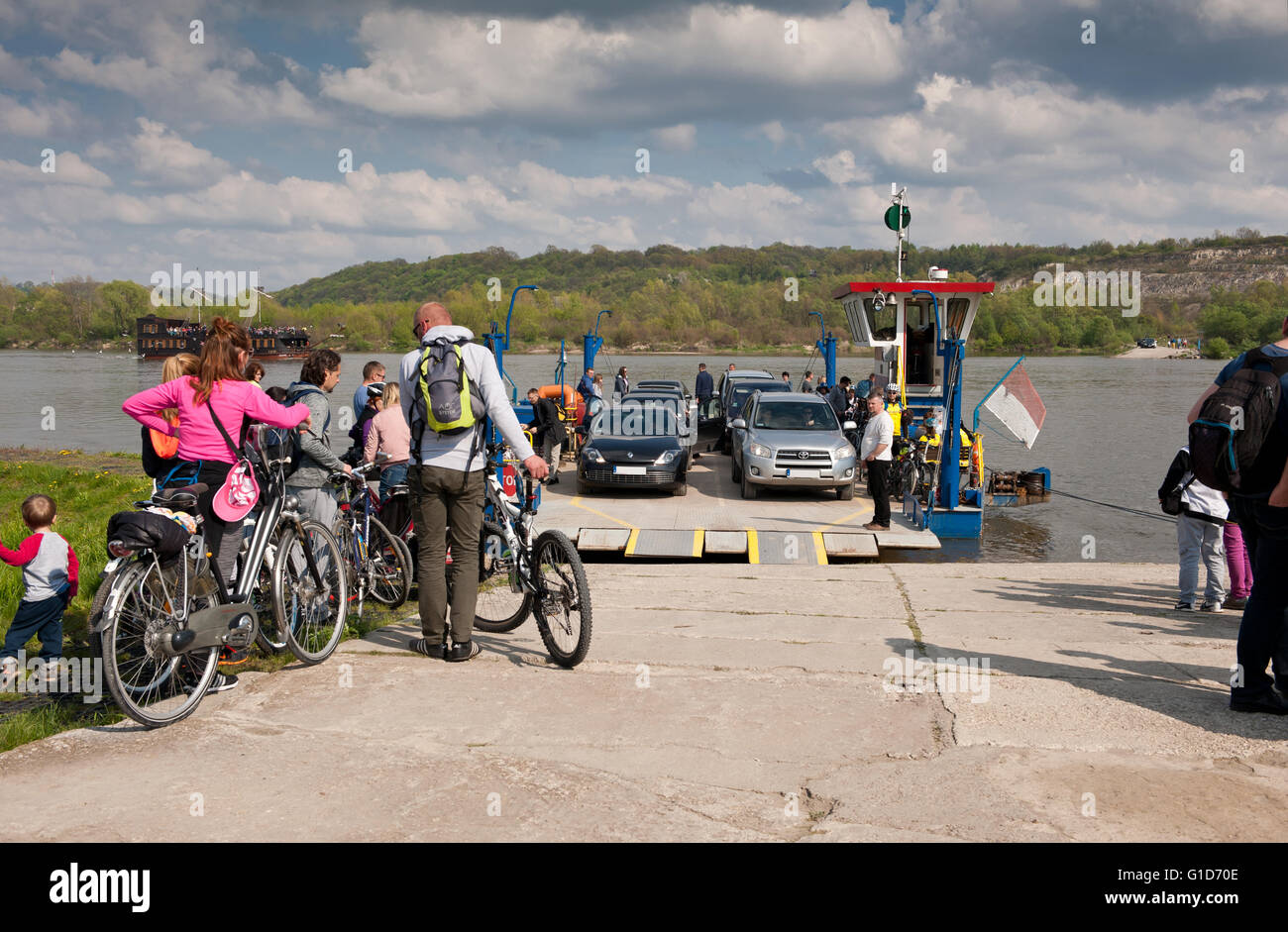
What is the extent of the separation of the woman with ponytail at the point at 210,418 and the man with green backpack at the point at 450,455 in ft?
2.77

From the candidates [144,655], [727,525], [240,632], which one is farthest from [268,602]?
[727,525]

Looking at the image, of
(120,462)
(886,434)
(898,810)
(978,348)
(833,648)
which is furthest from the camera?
(978,348)

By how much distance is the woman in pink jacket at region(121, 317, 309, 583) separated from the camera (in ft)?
17.3

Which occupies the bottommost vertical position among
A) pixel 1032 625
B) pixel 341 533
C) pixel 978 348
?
pixel 1032 625

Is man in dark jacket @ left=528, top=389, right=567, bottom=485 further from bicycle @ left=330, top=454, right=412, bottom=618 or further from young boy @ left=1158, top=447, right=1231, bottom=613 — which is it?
young boy @ left=1158, top=447, right=1231, bottom=613

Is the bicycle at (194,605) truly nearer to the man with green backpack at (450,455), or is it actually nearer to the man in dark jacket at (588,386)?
the man with green backpack at (450,455)

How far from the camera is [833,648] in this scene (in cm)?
645

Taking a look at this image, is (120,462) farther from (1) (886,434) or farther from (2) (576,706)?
(2) (576,706)

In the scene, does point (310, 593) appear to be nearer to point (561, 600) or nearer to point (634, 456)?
point (561, 600)

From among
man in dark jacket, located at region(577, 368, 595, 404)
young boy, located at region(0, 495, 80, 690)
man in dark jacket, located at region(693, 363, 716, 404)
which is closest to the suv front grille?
man in dark jacket, located at region(577, 368, 595, 404)

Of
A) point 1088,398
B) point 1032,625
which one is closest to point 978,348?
point 1088,398

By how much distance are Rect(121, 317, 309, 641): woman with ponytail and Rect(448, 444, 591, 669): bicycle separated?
1.34 m

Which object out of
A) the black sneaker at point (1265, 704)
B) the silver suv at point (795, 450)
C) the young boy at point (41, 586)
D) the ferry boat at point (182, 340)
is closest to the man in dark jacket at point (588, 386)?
the silver suv at point (795, 450)
